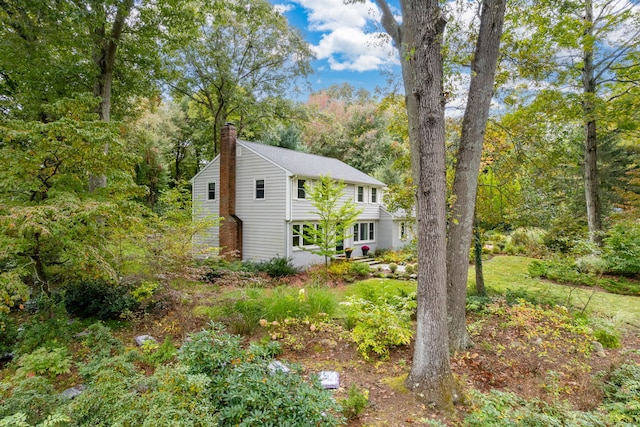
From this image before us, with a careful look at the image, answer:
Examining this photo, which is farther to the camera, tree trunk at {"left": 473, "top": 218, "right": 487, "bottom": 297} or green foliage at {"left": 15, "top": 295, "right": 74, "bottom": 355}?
tree trunk at {"left": 473, "top": 218, "right": 487, "bottom": 297}

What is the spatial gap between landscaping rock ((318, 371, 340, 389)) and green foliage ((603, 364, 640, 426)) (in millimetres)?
2767

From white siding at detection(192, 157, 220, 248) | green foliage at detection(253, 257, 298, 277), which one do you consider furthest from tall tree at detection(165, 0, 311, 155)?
green foliage at detection(253, 257, 298, 277)

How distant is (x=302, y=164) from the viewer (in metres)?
15.6

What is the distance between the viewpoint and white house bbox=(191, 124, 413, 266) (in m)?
13.8

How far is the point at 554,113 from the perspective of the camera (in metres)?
9.08

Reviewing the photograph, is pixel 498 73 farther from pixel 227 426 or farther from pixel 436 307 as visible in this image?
pixel 227 426

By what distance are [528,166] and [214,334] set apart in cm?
656

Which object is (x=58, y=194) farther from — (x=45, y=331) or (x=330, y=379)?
(x=330, y=379)

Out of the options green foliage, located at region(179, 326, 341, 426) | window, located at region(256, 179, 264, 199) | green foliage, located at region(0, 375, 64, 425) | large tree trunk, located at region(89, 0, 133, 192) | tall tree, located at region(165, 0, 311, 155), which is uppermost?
tall tree, located at region(165, 0, 311, 155)

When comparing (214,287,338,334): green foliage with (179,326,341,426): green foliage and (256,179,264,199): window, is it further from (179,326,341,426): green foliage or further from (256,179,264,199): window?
(256,179,264,199): window

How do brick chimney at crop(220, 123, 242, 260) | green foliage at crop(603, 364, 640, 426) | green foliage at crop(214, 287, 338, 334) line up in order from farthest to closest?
1. brick chimney at crop(220, 123, 242, 260)
2. green foliage at crop(214, 287, 338, 334)
3. green foliage at crop(603, 364, 640, 426)

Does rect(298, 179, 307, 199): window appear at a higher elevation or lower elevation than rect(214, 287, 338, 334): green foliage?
higher

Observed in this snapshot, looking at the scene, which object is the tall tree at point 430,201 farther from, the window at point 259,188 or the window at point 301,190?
the window at point 259,188

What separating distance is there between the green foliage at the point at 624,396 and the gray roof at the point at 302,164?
10.3 meters
